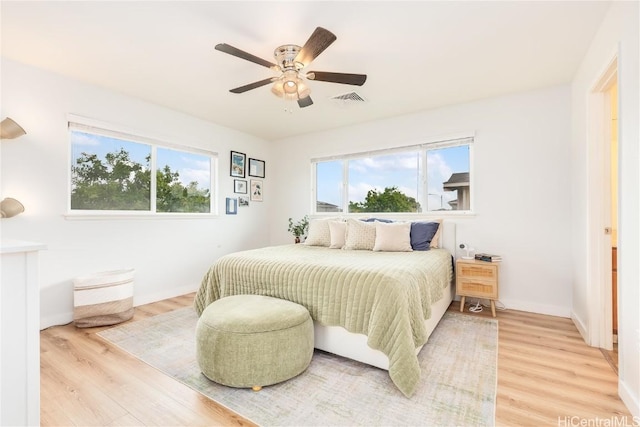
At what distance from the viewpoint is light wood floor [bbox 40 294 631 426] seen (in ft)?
5.15

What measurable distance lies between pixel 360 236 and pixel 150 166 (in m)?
2.80

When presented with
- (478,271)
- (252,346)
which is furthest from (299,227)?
(252,346)

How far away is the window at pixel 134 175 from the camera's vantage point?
3.16 m

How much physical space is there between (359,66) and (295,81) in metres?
0.76

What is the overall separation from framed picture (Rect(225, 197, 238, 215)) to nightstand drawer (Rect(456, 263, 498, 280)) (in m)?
3.32

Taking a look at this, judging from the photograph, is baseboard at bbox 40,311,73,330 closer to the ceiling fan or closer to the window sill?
the window sill

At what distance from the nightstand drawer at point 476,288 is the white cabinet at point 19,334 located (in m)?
3.36

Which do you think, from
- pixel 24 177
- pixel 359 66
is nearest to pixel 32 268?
pixel 24 177

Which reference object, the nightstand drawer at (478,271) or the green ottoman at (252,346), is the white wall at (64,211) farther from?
the nightstand drawer at (478,271)

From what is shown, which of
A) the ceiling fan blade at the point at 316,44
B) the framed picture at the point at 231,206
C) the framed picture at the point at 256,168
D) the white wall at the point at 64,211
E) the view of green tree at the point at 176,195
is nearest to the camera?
the ceiling fan blade at the point at 316,44

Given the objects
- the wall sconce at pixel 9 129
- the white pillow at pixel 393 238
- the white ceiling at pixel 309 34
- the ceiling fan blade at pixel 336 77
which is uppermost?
the white ceiling at pixel 309 34

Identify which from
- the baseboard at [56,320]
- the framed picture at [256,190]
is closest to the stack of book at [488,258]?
the framed picture at [256,190]

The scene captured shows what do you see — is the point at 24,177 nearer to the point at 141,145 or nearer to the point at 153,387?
the point at 141,145

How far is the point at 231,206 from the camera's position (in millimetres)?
4672
